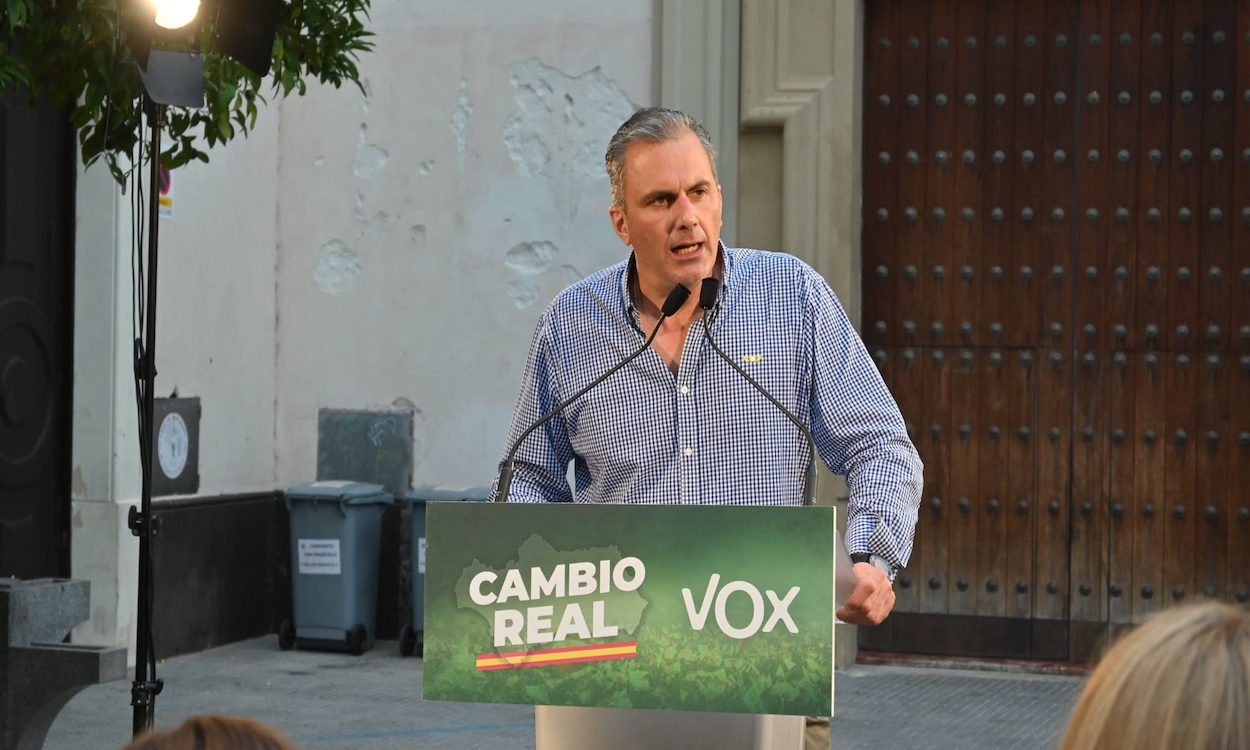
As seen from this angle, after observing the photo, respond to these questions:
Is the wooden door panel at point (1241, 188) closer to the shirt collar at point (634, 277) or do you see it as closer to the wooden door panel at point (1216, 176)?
the wooden door panel at point (1216, 176)

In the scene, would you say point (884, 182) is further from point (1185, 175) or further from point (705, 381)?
point (705, 381)

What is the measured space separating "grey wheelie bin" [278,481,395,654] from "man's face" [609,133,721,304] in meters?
6.35

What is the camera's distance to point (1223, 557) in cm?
864

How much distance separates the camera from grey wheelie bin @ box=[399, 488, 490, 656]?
8977mm

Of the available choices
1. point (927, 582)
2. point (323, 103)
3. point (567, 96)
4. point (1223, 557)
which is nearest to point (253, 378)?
point (323, 103)

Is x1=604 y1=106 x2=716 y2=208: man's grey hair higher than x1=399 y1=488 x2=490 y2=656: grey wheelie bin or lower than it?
higher

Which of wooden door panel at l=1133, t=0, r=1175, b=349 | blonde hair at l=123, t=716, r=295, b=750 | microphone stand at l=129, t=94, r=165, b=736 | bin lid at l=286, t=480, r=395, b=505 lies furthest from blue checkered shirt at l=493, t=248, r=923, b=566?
bin lid at l=286, t=480, r=395, b=505

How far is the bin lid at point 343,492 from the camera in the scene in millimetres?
9188

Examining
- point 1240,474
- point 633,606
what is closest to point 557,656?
point 633,606

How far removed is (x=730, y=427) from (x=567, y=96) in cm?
643

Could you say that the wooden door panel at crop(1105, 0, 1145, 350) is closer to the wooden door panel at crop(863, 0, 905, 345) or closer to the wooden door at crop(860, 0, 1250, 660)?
the wooden door at crop(860, 0, 1250, 660)

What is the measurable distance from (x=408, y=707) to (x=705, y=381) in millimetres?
5115

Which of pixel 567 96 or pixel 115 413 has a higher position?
pixel 567 96

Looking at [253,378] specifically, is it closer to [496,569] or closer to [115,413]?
[115,413]
